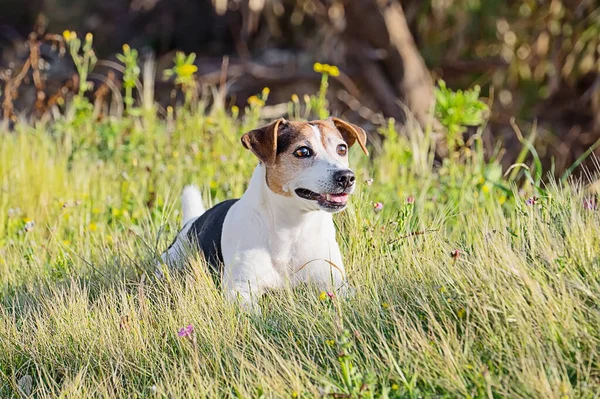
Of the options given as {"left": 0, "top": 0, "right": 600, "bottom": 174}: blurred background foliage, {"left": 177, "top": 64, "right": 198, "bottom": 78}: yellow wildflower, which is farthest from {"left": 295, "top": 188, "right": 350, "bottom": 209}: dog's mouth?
{"left": 0, "top": 0, "right": 600, "bottom": 174}: blurred background foliage

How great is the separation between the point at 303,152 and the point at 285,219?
34 cm

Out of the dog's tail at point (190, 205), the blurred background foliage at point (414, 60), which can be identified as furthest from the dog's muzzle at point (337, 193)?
the blurred background foliage at point (414, 60)

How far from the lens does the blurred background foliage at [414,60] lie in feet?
33.9

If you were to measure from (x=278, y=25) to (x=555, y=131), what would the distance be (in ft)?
13.7

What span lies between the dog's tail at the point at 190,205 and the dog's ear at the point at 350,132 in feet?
3.57

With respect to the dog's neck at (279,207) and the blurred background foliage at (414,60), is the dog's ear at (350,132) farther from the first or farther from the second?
the blurred background foliage at (414,60)

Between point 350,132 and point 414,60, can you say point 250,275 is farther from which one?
point 414,60

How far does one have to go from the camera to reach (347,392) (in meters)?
3.06

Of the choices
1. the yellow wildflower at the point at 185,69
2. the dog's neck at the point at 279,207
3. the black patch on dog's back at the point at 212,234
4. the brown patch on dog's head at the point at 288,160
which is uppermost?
the yellow wildflower at the point at 185,69

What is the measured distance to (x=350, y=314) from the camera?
362cm

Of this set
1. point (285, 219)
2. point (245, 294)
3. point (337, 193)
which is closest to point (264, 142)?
point (285, 219)

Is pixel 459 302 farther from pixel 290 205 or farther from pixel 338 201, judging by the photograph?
pixel 290 205

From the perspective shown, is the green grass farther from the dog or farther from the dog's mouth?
the dog's mouth

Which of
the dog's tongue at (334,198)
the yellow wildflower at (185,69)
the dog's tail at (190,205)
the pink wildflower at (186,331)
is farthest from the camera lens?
the yellow wildflower at (185,69)
